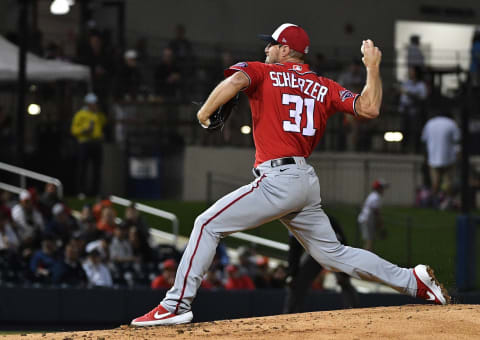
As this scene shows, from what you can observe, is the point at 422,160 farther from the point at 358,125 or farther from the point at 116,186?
the point at 116,186

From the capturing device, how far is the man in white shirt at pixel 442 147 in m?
15.5

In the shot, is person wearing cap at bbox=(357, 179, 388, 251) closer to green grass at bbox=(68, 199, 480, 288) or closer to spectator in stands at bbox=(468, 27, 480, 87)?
green grass at bbox=(68, 199, 480, 288)

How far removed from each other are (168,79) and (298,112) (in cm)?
1351

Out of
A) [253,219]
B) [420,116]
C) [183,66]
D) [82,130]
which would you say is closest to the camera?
[253,219]

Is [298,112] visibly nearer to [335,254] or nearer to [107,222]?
[335,254]

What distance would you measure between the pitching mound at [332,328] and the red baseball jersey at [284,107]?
103cm

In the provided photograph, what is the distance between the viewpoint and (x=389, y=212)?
663 inches

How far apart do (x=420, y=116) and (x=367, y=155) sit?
148 centimetres

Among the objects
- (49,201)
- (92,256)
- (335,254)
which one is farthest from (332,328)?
(49,201)

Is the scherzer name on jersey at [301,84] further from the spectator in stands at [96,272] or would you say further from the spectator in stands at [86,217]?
the spectator in stands at [86,217]

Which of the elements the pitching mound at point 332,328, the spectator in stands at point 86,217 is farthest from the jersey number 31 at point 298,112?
the spectator in stands at point 86,217

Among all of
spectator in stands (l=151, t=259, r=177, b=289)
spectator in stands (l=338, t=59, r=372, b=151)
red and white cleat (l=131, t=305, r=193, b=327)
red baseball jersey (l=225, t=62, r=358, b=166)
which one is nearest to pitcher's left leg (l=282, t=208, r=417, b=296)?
red baseball jersey (l=225, t=62, r=358, b=166)

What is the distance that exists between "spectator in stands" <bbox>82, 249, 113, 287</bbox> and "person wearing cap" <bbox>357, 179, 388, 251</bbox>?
392cm

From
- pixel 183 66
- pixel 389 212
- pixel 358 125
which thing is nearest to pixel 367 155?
pixel 358 125
